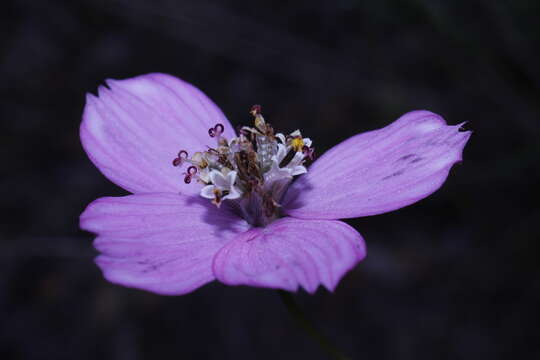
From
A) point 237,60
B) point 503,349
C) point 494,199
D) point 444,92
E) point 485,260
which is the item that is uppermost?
point 237,60

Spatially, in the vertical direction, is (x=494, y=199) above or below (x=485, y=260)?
above

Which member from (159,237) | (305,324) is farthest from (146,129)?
(305,324)

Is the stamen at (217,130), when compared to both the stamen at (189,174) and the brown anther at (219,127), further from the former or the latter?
the stamen at (189,174)

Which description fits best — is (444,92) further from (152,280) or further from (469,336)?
(152,280)

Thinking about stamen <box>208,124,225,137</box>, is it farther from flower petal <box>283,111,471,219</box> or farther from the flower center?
flower petal <box>283,111,471,219</box>

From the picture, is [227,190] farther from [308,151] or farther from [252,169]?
[308,151]

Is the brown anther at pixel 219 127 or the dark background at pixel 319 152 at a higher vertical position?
the brown anther at pixel 219 127

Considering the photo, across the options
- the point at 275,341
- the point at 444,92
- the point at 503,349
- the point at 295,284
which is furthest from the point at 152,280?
the point at 444,92

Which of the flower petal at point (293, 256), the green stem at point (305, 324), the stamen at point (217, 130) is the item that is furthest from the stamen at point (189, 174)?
the green stem at point (305, 324)
